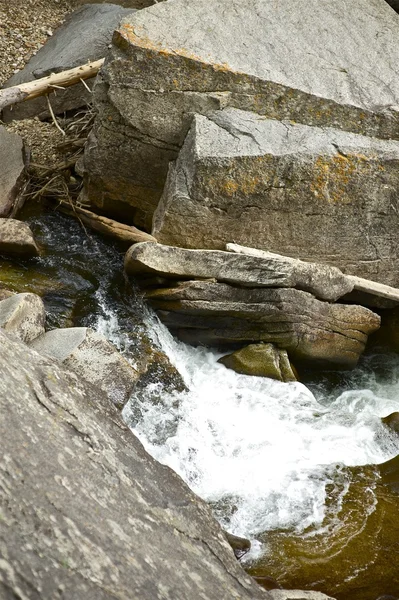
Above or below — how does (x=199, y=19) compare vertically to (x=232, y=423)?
A: above

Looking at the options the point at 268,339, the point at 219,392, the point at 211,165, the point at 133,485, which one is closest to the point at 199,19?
the point at 211,165

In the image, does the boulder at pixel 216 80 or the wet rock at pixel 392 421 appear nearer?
the wet rock at pixel 392 421

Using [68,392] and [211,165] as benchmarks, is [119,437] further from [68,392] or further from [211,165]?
[211,165]

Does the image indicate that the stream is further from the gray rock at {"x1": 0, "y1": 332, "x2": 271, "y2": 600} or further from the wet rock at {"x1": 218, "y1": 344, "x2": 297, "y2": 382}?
the gray rock at {"x1": 0, "y1": 332, "x2": 271, "y2": 600}

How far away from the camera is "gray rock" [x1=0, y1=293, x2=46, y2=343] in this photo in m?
4.76

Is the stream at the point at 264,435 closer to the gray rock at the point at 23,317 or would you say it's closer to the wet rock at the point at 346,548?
the wet rock at the point at 346,548

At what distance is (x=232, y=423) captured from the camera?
5.38 meters

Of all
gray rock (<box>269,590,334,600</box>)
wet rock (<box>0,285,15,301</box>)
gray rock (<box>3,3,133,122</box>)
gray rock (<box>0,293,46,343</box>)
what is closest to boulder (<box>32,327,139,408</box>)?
gray rock (<box>0,293,46,343</box>)

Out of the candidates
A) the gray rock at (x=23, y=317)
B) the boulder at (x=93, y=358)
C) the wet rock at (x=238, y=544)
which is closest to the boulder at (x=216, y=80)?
the gray rock at (x=23, y=317)

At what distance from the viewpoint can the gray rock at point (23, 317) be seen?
15.6 feet

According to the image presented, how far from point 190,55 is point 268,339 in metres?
2.53

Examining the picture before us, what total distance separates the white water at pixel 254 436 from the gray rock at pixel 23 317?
0.86m

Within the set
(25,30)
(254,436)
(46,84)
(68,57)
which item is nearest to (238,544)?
(254,436)

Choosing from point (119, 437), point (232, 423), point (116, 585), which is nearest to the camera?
point (116, 585)
